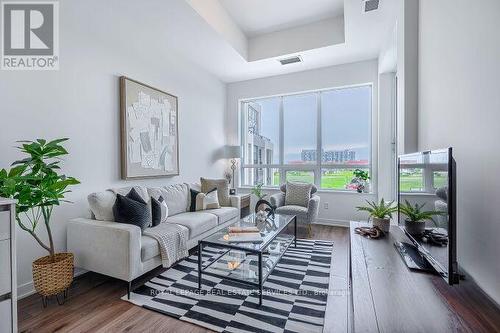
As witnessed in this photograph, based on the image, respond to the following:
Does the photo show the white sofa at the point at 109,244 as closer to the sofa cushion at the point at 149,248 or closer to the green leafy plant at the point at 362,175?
the sofa cushion at the point at 149,248

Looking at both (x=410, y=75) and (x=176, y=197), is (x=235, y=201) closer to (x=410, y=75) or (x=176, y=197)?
(x=176, y=197)

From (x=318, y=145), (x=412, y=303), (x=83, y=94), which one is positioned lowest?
(x=412, y=303)

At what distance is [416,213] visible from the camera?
4.85ft

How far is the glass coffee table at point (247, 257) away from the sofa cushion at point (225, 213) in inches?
20.4

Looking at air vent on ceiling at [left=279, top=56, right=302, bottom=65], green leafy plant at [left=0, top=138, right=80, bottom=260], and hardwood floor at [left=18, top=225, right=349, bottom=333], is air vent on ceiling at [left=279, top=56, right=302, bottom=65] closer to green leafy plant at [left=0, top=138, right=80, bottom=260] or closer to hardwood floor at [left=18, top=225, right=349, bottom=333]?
hardwood floor at [left=18, top=225, right=349, bottom=333]

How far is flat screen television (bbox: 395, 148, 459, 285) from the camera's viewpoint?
102 cm

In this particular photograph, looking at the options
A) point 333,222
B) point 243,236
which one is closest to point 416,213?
point 243,236

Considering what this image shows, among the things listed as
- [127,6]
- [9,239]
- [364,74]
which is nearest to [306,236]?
[364,74]

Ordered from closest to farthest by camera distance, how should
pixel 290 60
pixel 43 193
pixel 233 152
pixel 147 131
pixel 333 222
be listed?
pixel 43 193 < pixel 147 131 < pixel 290 60 < pixel 333 222 < pixel 233 152

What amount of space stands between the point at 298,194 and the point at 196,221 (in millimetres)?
1895

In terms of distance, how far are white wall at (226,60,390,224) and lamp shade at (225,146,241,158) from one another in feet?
3.91

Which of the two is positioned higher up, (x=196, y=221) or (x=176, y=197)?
(x=176, y=197)

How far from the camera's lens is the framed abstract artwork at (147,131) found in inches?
113

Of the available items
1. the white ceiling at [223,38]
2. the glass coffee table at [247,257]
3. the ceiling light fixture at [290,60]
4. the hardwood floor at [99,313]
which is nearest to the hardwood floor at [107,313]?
the hardwood floor at [99,313]
